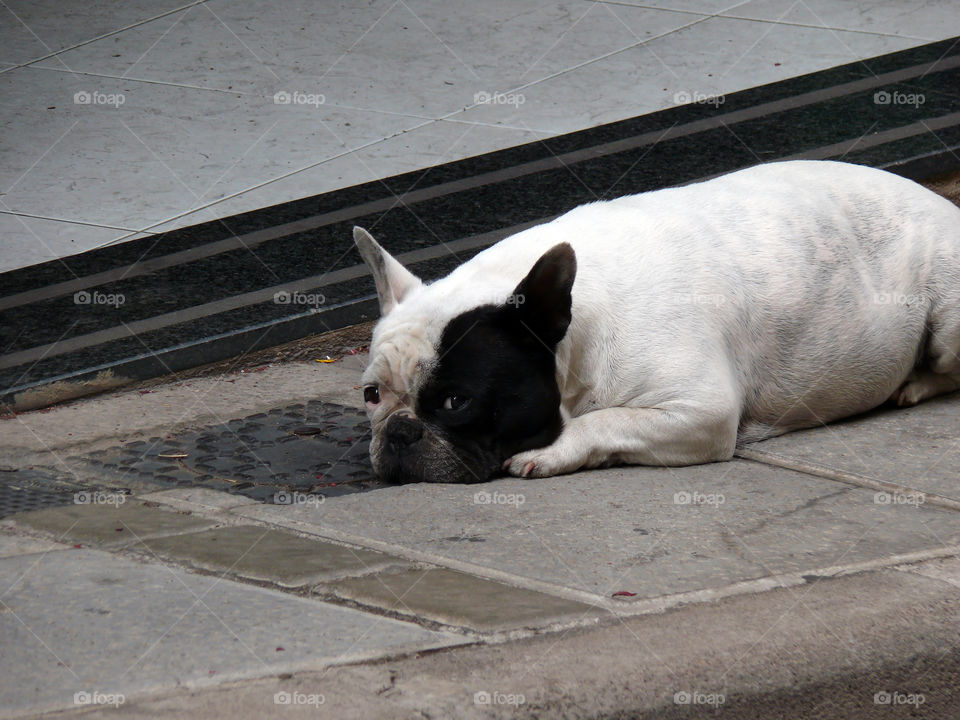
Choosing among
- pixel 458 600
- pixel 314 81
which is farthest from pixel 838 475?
pixel 314 81

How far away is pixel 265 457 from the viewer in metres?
4.71

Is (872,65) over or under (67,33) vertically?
under

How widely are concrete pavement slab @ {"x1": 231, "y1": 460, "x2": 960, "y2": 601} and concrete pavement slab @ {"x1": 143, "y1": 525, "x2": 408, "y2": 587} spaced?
14 cm

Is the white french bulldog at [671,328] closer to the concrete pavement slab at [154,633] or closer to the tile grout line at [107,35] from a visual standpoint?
the concrete pavement slab at [154,633]

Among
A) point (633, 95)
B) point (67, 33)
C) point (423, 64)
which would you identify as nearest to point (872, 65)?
point (633, 95)

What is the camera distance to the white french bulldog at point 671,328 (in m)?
4.25

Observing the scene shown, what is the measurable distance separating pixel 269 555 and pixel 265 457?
1260 millimetres

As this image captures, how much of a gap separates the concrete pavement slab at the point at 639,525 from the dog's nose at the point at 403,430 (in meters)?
0.16

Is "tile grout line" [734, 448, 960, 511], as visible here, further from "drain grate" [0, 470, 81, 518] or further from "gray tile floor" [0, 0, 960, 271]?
"gray tile floor" [0, 0, 960, 271]

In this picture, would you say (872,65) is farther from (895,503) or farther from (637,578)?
(637,578)

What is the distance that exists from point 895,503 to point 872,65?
221 inches

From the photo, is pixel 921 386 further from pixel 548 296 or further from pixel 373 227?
pixel 373 227

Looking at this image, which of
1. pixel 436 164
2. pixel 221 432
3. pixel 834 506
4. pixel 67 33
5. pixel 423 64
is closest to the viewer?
pixel 834 506

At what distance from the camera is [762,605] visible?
307 centimetres
